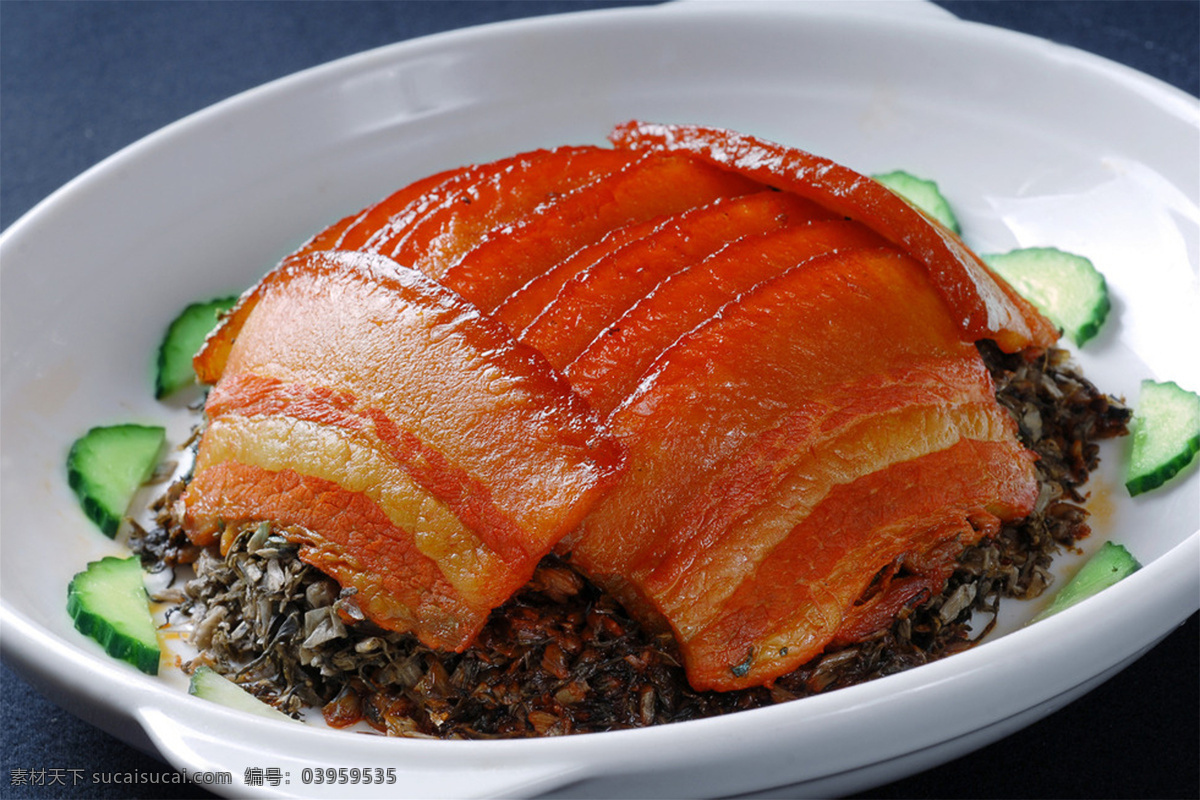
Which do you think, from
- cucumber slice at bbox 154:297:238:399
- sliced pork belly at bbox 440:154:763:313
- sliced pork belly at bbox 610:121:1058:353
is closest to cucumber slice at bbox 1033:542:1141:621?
sliced pork belly at bbox 610:121:1058:353

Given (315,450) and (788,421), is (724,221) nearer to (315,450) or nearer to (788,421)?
(788,421)

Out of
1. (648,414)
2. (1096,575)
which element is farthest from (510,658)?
(1096,575)

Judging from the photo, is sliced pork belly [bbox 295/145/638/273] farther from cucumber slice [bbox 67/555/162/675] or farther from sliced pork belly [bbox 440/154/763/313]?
cucumber slice [bbox 67/555/162/675]

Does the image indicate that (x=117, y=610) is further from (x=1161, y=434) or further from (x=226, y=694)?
(x=1161, y=434)

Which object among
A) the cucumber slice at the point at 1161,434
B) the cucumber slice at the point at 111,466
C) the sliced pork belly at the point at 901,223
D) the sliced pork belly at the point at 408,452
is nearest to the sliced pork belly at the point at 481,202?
the sliced pork belly at the point at 408,452

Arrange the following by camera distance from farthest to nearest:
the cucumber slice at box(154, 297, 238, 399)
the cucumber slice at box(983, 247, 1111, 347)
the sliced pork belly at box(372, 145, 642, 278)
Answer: the cucumber slice at box(154, 297, 238, 399), the cucumber slice at box(983, 247, 1111, 347), the sliced pork belly at box(372, 145, 642, 278)
